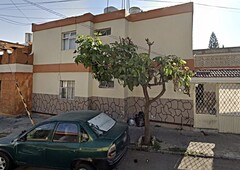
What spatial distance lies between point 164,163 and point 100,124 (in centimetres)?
233

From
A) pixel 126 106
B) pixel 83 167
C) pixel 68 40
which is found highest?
pixel 68 40

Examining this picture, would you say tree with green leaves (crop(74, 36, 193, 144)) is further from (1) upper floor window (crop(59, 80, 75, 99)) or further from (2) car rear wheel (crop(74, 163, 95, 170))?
(1) upper floor window (crop(59, 80, 75, 99))

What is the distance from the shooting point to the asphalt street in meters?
5.39

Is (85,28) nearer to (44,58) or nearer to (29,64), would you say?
(44,58)

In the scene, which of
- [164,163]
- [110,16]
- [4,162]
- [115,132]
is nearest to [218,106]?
[164,163]

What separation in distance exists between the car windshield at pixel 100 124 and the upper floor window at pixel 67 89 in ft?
21.4

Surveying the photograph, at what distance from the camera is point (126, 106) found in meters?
10.4

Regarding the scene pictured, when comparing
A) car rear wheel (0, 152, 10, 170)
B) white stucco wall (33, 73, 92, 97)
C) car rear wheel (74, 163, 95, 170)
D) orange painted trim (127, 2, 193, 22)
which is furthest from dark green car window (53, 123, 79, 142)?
orange painted trim (127, 2, 193, 22)

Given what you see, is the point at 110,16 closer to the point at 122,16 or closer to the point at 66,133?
the point at 122,16

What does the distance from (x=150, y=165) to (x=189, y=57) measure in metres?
5.65

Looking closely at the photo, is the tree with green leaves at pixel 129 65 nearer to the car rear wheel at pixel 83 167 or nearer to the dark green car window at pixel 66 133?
the dark green car window at pixel 66 133

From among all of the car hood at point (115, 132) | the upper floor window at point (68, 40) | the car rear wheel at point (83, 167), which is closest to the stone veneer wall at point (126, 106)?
the upper floor window at point (68, 40)

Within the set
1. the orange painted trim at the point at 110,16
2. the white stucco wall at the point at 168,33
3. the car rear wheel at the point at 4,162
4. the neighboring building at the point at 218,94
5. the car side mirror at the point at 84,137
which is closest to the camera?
the car side mirror at the point at 84,137

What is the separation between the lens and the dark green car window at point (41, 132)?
4.86 m
